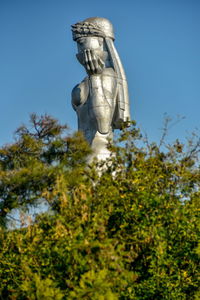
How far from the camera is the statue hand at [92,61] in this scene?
19766mm

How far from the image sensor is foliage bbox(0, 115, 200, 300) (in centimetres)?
1162

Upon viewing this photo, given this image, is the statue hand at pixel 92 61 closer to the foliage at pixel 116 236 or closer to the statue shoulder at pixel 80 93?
the statue shoulder at pixel 80 93

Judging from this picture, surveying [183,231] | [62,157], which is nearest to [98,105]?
[62,157]

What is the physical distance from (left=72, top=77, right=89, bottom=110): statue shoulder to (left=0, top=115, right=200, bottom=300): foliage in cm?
462

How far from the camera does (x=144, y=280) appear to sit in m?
12.9

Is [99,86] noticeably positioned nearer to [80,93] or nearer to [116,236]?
[80,93]

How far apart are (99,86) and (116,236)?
24.9ft

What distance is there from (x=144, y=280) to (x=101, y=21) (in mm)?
9704

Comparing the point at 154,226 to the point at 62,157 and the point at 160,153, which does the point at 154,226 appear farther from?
the point at 62,157

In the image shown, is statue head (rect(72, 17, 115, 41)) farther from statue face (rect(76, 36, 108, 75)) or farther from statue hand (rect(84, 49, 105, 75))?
statue hand (rect(84, 49, 105, 75))

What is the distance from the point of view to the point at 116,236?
13047 mm

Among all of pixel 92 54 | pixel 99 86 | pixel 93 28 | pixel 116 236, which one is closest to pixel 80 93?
pixel 99 86

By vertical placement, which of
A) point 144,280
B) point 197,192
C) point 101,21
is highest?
point 101,21

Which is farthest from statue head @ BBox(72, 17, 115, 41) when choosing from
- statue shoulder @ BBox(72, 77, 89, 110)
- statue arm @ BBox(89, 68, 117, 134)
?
statue shoulder @ BBox(72, 77, 89, 110)
